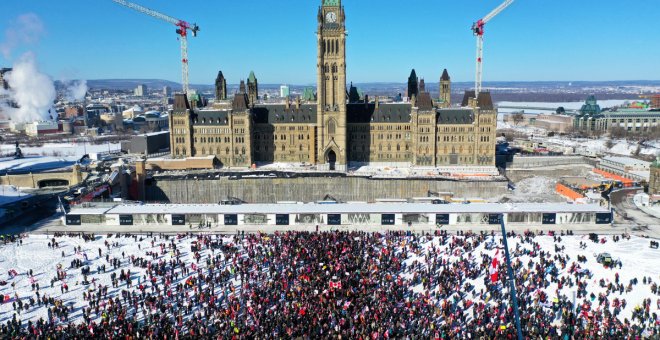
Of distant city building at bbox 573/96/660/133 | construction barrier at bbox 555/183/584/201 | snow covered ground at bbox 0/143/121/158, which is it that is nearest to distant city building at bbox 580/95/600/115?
distant city building at bbox 573/96/660/133

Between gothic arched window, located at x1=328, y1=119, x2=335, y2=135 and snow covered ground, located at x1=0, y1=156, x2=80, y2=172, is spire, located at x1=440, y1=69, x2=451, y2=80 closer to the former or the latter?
gothic arched window, located at x1=328, y1=119, x2=335, y2=135

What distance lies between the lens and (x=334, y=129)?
99.8 metres

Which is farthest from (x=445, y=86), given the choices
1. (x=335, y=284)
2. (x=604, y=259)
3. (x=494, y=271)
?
(x=335, y=284)

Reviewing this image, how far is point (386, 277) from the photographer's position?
4153 centimetres

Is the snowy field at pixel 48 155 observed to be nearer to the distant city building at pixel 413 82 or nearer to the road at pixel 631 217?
the distant city building at pixel 413 82

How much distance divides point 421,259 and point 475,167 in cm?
5642

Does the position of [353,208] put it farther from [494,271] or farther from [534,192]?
[534,192]

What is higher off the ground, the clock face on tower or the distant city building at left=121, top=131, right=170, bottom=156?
the clock face on tower

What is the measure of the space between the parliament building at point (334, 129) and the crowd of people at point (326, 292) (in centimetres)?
4929

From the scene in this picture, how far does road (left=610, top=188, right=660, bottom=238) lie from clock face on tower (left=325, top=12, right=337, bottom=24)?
56.8 metres

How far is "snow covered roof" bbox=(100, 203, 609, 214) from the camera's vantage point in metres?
61.7

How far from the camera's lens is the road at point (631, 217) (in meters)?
59.8

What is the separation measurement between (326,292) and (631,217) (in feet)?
156

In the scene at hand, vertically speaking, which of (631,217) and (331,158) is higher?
(331,158)
